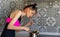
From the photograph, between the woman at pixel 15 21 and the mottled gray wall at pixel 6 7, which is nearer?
the woman at pixel 15 21

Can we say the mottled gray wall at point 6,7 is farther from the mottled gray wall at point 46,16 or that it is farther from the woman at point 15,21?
the woman at point 15,21

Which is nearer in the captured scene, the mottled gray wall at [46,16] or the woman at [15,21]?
the woman at [15,21]

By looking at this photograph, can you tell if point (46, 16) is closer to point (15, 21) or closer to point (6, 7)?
point (6, 7)

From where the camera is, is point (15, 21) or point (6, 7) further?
point (6, 7)

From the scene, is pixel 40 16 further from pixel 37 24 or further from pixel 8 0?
pixel 8 0

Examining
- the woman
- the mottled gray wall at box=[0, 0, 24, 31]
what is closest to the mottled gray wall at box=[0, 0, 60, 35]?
the mottled gray wall at box=[0, 0, 24, 31]

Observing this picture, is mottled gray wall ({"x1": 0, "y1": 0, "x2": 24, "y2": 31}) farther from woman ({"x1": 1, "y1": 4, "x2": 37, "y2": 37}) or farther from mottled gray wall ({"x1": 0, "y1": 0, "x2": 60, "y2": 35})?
woman ({"x1": 1, "y1": 4, "x2": 37, "y2": 37})

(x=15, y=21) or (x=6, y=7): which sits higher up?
(x=6, y=7)

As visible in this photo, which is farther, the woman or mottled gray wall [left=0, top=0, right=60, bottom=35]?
mottled gray wall [left=0, top=0, right=60, bottom=35]

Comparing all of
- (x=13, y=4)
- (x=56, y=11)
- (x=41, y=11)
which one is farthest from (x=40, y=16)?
(x=13, y=4)

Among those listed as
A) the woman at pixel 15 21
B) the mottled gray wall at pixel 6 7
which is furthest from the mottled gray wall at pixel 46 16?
the woman at pixel 15 21

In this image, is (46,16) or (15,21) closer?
(15,21)

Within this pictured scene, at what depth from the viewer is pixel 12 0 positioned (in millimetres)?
2084

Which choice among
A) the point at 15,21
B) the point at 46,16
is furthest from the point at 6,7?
the point at 15,21
